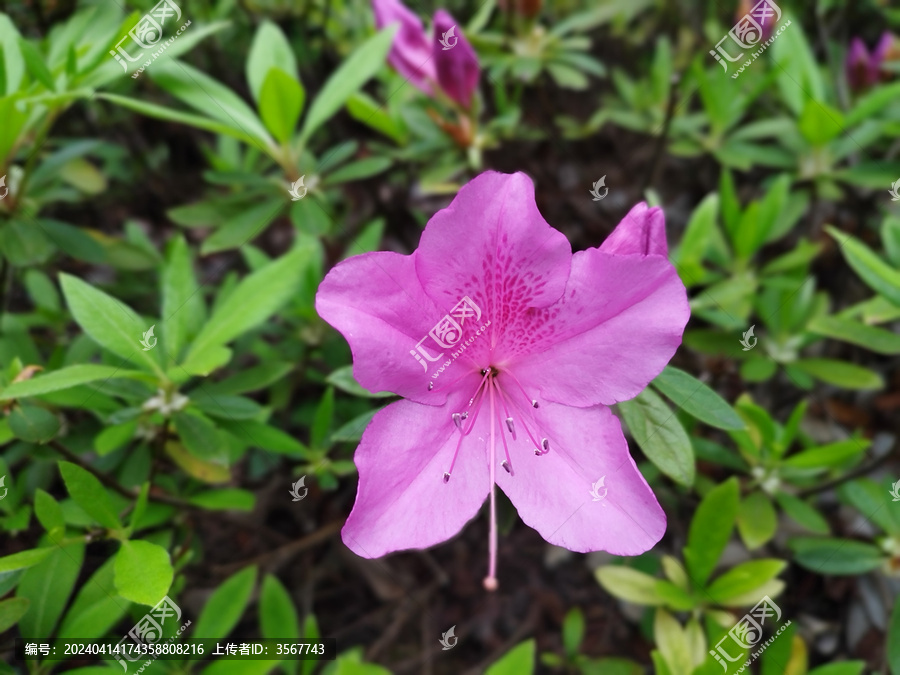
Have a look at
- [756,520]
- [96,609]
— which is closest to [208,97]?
[96,609]

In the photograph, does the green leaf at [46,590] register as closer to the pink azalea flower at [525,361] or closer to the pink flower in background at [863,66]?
the pink azalea flower at [525,361]

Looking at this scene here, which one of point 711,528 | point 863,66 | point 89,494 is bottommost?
point 711,528

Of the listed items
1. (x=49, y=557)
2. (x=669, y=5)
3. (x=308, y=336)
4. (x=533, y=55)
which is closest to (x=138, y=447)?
(x=49, y=557)

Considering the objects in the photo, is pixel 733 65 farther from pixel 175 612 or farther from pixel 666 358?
pixel 175 612

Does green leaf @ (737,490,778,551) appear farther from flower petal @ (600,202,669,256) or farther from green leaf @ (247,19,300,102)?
green leaf @ (247,19,300,102)

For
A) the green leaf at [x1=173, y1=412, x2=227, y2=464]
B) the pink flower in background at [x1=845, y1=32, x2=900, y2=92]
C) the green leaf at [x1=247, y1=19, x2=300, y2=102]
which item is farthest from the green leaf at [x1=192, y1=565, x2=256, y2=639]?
the pink flower in background at [x1=845, y1=32, x2=900, y2=92]

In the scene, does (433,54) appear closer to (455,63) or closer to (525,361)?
(455,63)
